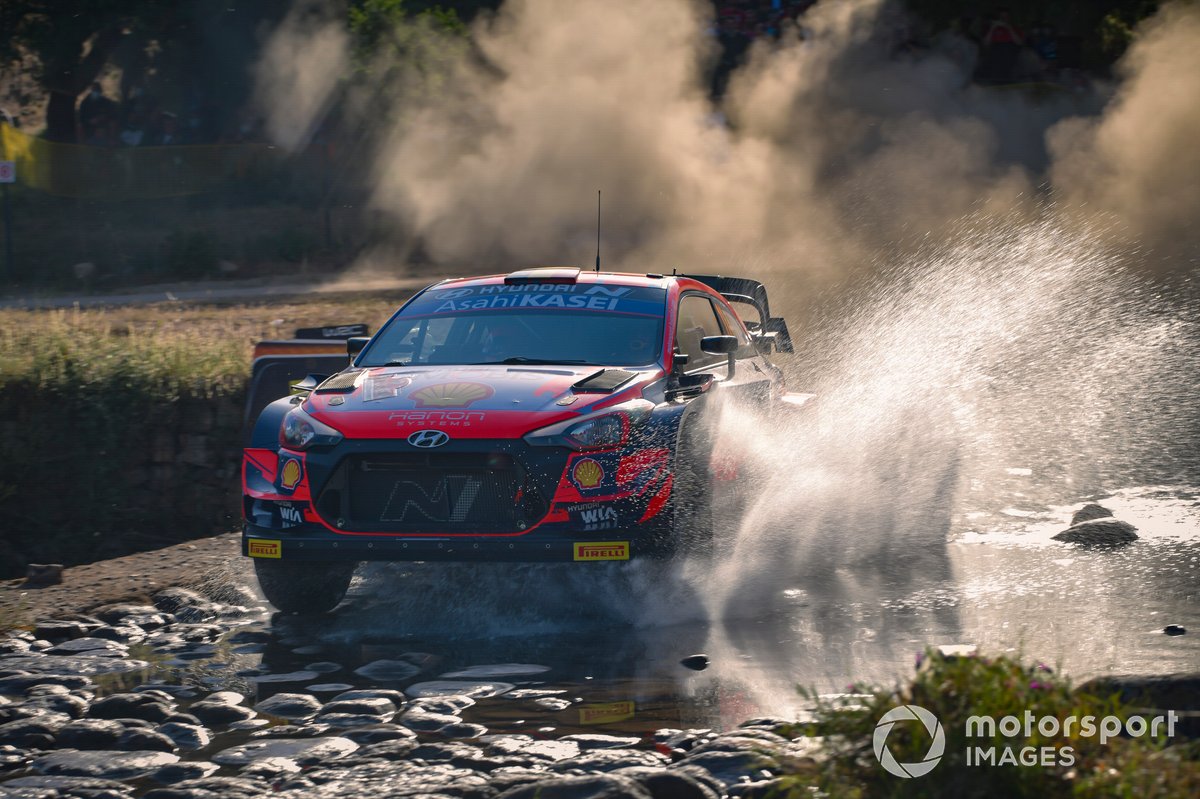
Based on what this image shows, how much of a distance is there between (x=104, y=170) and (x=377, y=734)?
29398 mm

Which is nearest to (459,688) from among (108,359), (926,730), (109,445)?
(926,730)

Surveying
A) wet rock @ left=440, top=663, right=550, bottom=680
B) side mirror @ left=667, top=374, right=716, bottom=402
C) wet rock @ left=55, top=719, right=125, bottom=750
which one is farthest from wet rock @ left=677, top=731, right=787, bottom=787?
side mirror @ left=667, top=374, right=716, bottom=402

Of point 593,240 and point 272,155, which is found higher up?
point 272,155

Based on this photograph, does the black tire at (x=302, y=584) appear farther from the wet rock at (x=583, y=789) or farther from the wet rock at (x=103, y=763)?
the wet rock at (x=583, y=789)

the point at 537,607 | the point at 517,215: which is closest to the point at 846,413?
the point at 537,607

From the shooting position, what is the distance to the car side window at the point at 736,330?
858cm

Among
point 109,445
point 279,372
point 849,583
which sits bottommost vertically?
point 849,583

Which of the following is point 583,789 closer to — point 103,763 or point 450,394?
point 103,763

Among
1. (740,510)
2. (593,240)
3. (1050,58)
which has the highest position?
(1050,58)

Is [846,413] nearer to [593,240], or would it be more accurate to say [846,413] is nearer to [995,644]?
[995,644]

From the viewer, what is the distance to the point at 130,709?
5.33 meters

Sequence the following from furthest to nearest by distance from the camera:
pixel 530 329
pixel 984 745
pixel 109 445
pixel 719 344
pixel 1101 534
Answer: pixel 109 445, pixel 1101 534, pixel 530 329, pixel 719 344, pixel 984 745

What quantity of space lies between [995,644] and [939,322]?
999 centimetres

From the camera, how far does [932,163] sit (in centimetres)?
2397
